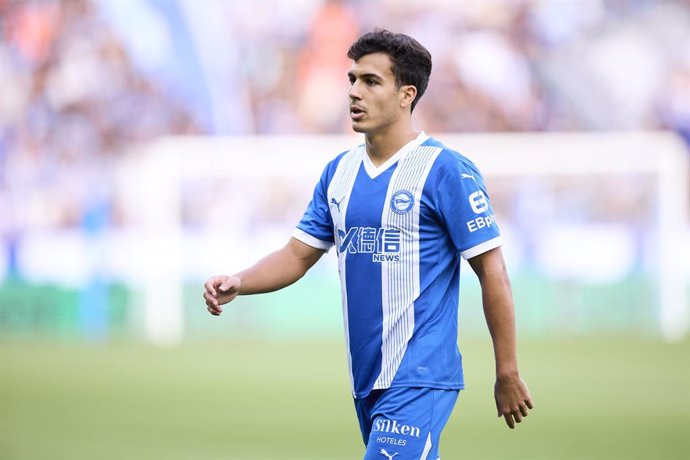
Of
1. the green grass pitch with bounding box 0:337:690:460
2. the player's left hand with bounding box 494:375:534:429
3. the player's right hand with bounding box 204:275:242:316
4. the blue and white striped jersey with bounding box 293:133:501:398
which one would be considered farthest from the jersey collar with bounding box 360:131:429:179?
the green grass pitch with bounding box 0:337:690:460

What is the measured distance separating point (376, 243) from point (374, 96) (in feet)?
1.81

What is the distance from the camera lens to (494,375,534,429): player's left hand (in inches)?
158

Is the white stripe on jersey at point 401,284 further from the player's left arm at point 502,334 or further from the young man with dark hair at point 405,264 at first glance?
the player's left arm at point 502,334

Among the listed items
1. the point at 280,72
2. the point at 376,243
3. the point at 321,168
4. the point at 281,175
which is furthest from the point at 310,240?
the point at 280,72

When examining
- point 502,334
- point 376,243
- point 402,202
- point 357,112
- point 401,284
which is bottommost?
point 502,334

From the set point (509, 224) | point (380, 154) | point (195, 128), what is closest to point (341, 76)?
point (195, 128)

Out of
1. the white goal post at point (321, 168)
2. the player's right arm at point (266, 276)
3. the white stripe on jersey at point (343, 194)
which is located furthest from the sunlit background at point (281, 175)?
the white stripe on jersey at point (343, 194)

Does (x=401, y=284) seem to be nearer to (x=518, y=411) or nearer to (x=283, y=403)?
(x=518, y=411)

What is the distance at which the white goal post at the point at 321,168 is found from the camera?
20.0 m

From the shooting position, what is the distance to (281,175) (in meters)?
21.4

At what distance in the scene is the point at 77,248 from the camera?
21953 mm

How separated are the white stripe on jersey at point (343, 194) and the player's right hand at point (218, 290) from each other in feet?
1.31

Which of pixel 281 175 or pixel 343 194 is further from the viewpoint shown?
pixel 281 175

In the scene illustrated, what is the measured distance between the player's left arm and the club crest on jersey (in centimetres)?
29
